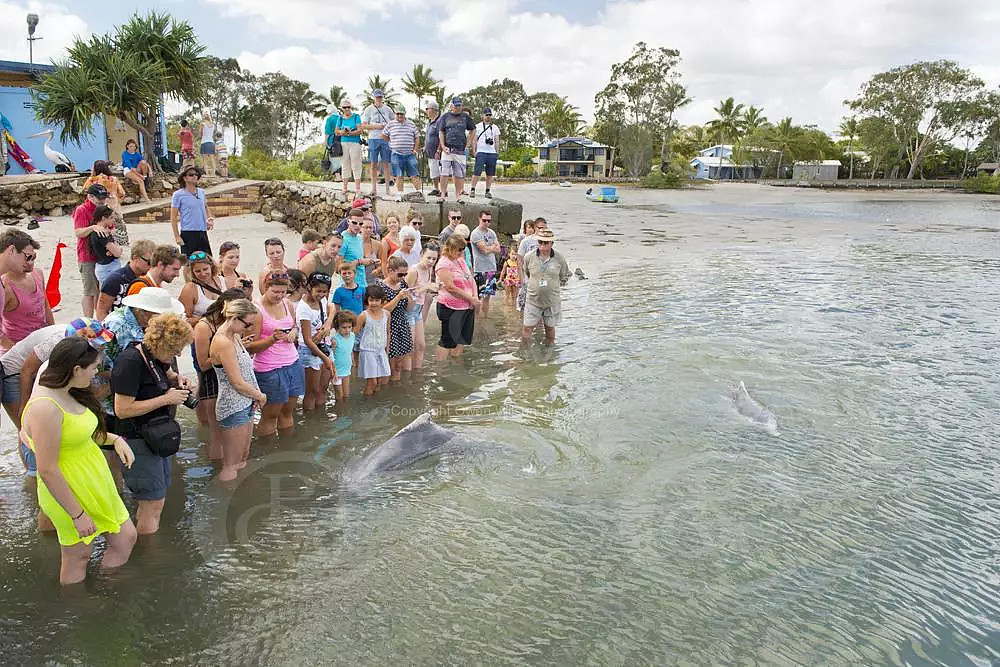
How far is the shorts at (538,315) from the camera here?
389 inches

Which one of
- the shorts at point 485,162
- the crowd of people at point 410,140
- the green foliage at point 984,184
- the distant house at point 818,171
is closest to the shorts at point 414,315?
the crowd of people at point 410,140

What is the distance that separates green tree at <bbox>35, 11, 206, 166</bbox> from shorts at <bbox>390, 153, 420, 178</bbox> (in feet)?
28.5

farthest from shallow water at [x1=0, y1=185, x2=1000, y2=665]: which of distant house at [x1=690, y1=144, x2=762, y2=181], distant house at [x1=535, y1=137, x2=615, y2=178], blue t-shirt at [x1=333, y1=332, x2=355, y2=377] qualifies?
distant house at [x1=690, y1=144, x2=762, y2=181]

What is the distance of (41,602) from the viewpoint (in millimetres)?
4129

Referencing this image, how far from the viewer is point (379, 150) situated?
1552 cm

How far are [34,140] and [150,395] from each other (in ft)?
79.3

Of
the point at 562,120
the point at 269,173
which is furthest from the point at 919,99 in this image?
the point at 269,173

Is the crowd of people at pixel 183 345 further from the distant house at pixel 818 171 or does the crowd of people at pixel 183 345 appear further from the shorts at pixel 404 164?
the distant house at pixel 818 171

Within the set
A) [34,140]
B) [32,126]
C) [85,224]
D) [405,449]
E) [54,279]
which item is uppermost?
[32,126]

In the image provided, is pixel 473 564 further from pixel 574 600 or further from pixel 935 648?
pixel 935 648

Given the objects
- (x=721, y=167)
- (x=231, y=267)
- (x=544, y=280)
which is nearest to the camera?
(x=231, y=267)

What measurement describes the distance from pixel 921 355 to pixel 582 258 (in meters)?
9.98

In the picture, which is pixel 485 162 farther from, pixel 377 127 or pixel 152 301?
pixel 152 301

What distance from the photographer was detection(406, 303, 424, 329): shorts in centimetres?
816
